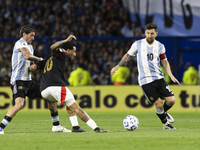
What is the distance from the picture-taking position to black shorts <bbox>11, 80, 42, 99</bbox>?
8.59m

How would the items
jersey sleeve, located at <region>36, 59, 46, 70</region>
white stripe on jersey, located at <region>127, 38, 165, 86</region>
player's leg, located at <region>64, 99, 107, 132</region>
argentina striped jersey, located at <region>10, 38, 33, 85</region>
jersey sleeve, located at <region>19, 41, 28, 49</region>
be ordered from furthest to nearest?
white stripe on jersey, located at <region>127, 38, 165, 86</region> → argentina striped jersey, located at <region>10, 38, 33, 85</region> → jersey sleeve, located at <region>19, 41, 28, 49</region> → jersey sleeve, located at <region>36, 59, 46, 70</region> → player's leg, located at <region>64, 99, 107, 132</region>

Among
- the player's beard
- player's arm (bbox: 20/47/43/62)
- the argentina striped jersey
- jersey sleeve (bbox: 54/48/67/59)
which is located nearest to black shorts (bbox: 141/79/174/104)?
the player's beard

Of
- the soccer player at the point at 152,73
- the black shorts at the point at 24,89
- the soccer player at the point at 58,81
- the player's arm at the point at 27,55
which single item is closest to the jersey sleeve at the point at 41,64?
the soccer player at the point at 58,81

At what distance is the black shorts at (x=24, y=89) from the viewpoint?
8594 mm

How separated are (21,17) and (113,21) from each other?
4.72 meters

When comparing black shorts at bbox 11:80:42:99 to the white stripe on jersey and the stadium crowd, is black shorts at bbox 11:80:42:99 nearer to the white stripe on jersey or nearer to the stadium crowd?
the white stripe on jersey

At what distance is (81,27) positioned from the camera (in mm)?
19625

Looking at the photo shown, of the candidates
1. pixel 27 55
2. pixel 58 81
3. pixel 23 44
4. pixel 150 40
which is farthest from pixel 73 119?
pixel 150 40

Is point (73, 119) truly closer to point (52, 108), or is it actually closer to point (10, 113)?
point (52, 108)

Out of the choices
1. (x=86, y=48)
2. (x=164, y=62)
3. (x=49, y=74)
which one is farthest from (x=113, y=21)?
(x=49, y=74)

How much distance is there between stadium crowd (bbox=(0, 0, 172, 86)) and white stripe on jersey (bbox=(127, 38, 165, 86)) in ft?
27.2

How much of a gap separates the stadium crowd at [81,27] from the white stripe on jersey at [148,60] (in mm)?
8293

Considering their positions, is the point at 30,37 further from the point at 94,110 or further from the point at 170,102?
the point at 94,110

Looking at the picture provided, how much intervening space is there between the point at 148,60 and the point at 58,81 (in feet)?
6.67
